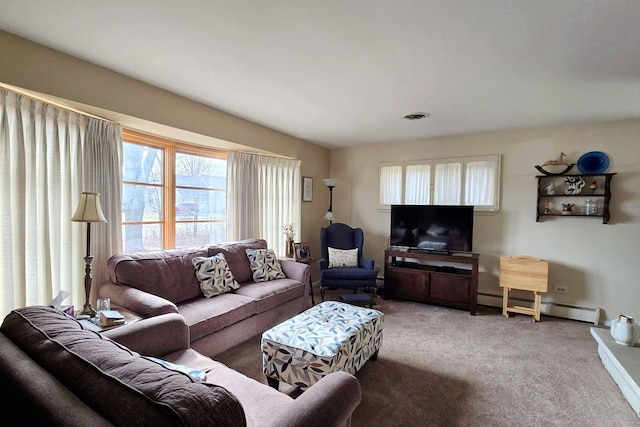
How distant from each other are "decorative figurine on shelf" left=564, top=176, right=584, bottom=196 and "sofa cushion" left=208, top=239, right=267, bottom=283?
4.07 m

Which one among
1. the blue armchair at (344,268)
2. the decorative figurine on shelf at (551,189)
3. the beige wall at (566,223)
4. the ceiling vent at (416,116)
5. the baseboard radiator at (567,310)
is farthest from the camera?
the blue armchair at (344,268)

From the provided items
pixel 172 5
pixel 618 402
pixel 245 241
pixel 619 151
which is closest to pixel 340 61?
pixel 172 5

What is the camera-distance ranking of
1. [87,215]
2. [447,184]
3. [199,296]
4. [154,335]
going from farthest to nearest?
[447,184], [199,296], [87,215], [154,335]

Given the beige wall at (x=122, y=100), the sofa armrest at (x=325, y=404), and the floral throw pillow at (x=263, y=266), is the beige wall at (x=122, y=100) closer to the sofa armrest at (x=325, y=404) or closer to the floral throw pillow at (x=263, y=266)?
the floral throw pillow at (x=263, y=266)

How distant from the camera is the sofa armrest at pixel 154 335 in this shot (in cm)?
165

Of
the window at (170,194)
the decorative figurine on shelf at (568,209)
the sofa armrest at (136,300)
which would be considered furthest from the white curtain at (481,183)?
the sofa armrest at (136,300)

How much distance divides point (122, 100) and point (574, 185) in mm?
4979

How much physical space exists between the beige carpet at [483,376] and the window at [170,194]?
153 centimetres

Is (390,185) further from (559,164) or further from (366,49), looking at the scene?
(366,49)

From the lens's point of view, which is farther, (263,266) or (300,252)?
(300,252)

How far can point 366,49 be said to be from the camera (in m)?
1.99

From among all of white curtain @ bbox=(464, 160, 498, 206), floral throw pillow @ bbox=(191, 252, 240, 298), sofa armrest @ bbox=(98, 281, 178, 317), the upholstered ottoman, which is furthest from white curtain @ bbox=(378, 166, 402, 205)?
sofa armrest @ bbox=(98, 281, 178, 317)

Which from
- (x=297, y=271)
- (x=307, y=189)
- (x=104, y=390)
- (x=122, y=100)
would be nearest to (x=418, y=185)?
(x=307, y=189)

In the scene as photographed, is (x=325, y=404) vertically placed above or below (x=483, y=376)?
above
